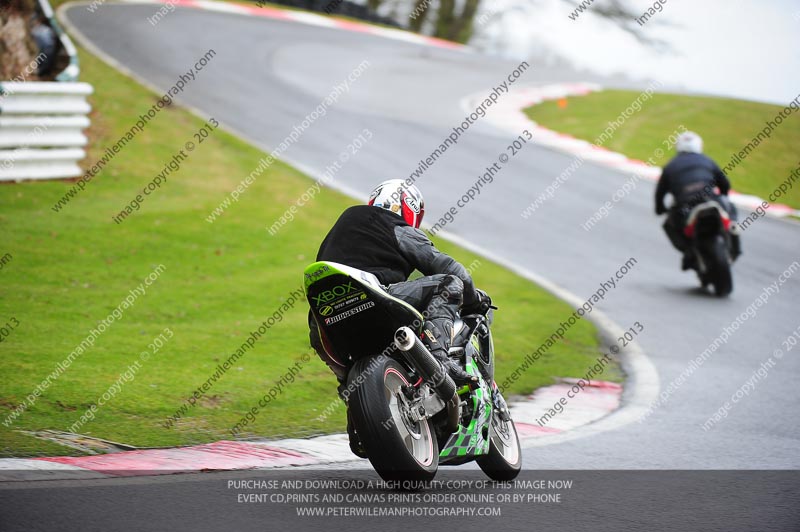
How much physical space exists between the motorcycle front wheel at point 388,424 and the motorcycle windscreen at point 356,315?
0.47ft

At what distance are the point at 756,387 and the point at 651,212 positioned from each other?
8.93 metres

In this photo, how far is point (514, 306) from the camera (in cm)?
1161

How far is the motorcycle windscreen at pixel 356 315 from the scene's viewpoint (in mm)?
5082

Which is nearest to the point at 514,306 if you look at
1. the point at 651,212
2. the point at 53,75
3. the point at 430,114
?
the point at 651,212

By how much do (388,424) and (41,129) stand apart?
34.2 ft

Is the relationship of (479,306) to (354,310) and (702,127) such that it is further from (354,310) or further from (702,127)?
(702,127)

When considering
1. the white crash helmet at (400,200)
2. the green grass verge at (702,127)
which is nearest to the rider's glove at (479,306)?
the white crash helmet at (400,200)

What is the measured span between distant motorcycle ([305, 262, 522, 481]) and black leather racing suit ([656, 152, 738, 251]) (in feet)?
26.5

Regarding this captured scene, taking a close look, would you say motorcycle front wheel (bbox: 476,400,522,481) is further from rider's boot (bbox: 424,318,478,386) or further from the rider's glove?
the rider's glove

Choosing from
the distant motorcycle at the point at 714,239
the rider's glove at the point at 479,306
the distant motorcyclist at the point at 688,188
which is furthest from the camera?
the distant motorcyclist at the point at 688,188

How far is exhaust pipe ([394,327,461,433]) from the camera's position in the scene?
5070 mm

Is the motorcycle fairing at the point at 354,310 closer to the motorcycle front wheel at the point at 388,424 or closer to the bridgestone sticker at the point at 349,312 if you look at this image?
the bridgestone sticker at the point at 349,312

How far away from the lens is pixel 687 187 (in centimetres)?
1294

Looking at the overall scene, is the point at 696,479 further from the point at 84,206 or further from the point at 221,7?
the point at 221,7
